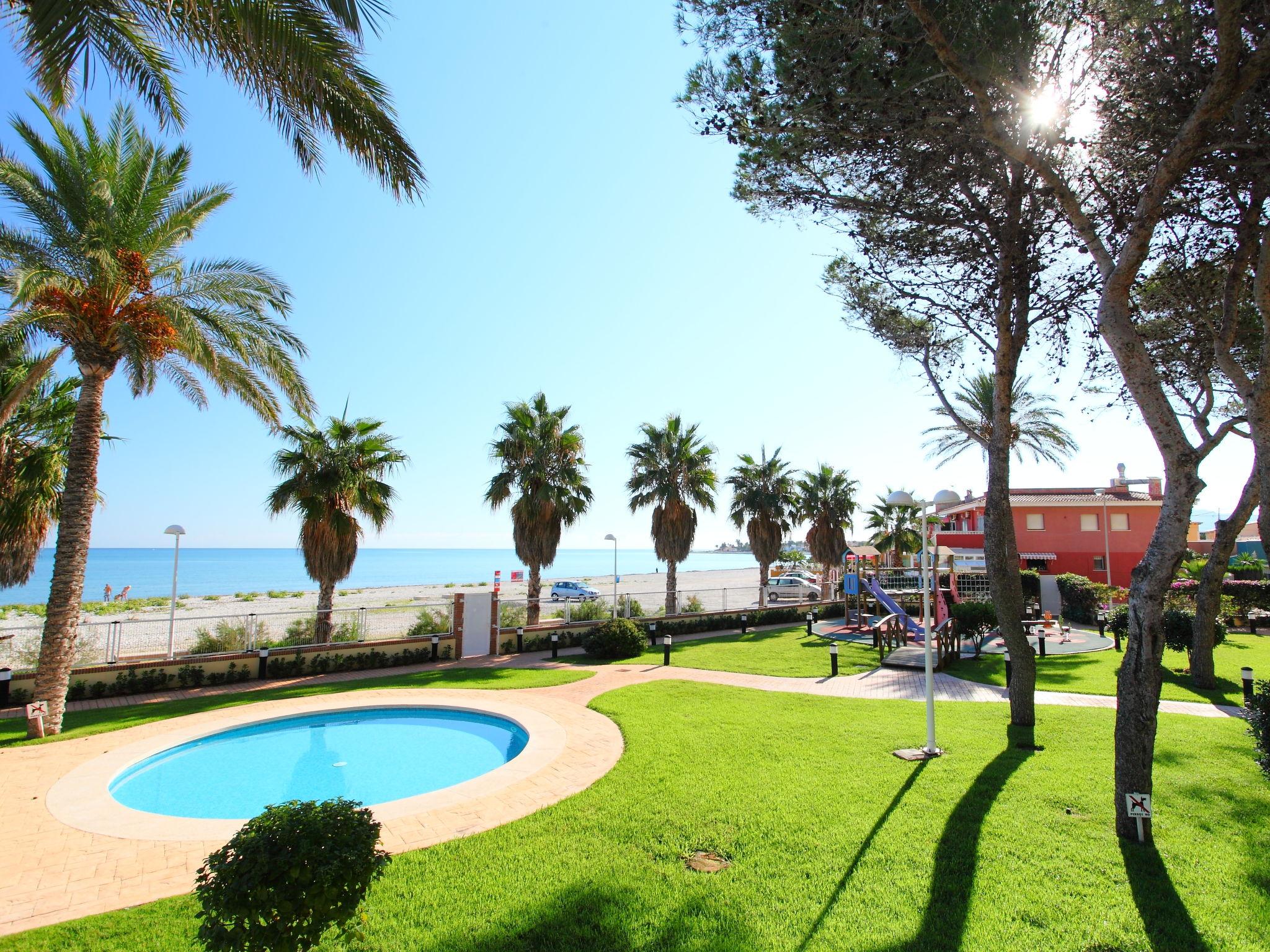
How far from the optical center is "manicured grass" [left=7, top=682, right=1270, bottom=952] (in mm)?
4539

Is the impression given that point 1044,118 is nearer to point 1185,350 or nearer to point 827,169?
point 827,169

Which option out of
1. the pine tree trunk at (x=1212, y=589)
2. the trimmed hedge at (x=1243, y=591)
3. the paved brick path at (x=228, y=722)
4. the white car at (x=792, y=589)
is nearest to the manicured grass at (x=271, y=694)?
the paved brick path at (x=228, y=722)

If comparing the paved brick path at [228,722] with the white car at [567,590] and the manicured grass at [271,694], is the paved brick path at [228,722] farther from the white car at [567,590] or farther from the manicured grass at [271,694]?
the white car at [567,590]

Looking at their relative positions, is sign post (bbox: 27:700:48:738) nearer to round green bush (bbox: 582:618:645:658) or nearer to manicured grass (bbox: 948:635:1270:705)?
round green bush (bbox: 582:618:645:658)

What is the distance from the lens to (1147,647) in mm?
5926

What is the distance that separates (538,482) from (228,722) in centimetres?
1160

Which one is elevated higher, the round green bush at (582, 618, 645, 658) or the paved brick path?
the round green bush at (582, 618, 645, 658)

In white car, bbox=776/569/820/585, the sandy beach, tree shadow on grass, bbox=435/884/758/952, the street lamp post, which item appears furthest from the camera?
white car, bbox=776/569/820/585

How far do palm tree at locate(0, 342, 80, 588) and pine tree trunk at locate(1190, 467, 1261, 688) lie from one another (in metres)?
25.4

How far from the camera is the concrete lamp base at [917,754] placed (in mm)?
8711

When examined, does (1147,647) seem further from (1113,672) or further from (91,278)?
(91,278)

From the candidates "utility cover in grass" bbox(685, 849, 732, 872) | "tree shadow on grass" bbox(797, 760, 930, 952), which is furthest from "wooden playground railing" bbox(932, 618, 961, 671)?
"utility cover in grass" bbox(685, 849, 732, 872)

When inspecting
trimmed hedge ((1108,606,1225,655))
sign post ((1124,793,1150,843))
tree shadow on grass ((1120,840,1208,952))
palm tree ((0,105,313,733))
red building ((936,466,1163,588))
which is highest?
palm tree ((0,105,313,733))

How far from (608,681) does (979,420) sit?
20982mm
